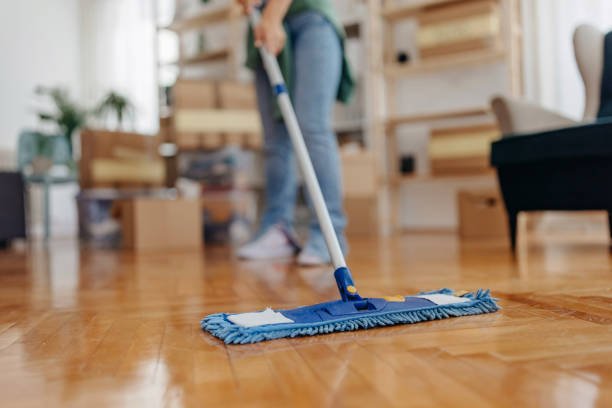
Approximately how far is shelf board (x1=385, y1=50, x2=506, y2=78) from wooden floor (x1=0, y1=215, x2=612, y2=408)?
6.59 feet

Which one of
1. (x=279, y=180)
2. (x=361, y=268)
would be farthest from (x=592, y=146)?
(x=279, y=180)

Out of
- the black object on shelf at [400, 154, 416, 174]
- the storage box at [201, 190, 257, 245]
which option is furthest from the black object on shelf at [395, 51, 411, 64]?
the storage box at [201, 190, 257, 245]

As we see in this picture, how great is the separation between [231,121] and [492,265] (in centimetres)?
174

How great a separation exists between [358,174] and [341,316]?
248 centimetres

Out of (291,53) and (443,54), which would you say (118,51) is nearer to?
(443,54)

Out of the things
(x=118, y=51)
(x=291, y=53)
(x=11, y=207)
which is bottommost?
(x=11, y=207)

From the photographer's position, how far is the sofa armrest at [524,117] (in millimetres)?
1962

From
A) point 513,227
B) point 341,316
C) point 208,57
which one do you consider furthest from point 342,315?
point 208,57

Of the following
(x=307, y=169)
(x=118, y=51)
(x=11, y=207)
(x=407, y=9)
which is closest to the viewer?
(x=307, y=169)

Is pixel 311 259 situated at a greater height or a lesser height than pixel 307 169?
lesser


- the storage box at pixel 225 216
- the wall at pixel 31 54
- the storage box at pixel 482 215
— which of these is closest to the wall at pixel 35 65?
the wall at pixel 31 54

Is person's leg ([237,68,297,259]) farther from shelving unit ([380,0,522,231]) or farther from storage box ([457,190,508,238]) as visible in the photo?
shelving unit ([380,0,522,231])

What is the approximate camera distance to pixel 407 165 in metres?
3.31

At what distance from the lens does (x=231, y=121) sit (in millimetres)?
2830
